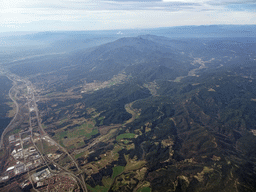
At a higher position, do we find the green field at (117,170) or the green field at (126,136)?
the green field at (126,136)

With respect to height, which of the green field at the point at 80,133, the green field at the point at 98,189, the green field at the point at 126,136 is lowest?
the green field at the point at 98,189

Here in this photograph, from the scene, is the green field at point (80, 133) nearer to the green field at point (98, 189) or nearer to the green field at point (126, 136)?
the green field at point (126, 136)

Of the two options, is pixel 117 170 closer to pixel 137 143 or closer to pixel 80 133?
pixel 137 143

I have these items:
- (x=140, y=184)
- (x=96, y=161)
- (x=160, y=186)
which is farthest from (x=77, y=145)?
(x=160, y=186)

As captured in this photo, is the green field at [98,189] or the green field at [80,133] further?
the green field at [80,133]

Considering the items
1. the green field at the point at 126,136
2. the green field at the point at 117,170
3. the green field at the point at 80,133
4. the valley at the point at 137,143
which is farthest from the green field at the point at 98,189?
the green field at the point at 80,133

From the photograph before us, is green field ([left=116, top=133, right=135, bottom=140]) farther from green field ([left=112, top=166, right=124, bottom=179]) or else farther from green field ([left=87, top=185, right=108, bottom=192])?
green field ([left=87, top=185, right=108, bottom=192])

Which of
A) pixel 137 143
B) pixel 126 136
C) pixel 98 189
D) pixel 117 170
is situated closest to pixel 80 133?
pixel 126 136

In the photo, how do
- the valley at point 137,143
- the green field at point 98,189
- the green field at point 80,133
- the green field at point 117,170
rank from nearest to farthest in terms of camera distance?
the green field at point 98,189 → the valley at point 137,143 → the green field at point 117,170 → the green field at point 80,133

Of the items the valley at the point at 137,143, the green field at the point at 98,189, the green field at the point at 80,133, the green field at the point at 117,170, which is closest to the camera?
the green field at the point at 98,189

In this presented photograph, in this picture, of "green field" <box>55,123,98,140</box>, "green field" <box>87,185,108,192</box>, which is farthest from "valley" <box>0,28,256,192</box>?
"green field" <box>55,123,98,140</box>

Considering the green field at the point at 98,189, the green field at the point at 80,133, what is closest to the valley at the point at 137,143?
the green field at the point at 98,189
